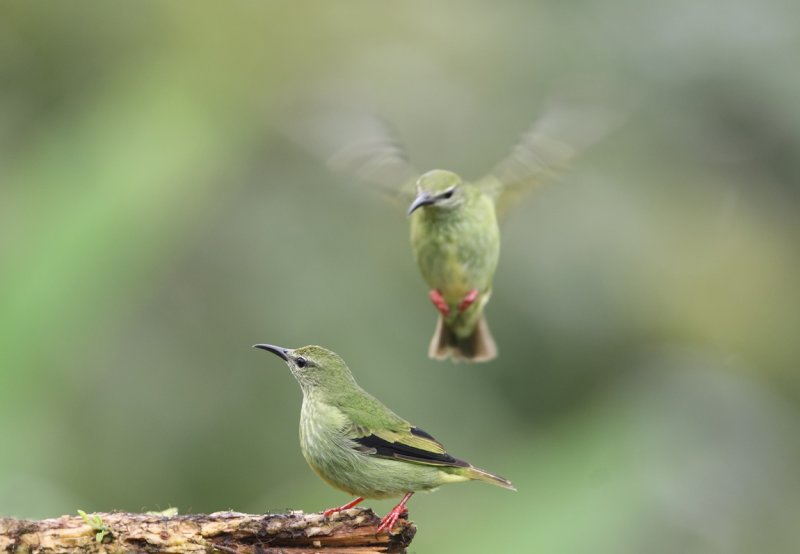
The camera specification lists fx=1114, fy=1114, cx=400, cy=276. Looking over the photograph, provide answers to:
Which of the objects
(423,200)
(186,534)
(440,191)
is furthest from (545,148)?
(186,534)

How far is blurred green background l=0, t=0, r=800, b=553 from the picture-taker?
9156 mm

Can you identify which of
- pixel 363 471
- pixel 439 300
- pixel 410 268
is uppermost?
pixel 410 268

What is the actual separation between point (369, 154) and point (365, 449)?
2.66 meters

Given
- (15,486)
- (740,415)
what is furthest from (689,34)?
(15,486)

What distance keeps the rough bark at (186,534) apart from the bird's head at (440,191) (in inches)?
92.6

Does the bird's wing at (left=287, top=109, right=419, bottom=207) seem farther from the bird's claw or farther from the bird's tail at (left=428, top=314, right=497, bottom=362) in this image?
the bird's claw

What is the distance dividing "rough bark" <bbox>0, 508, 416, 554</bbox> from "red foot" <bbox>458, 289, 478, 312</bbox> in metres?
2.65

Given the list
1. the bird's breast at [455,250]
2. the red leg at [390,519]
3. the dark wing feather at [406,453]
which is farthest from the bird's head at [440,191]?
the red leg at [390,519]

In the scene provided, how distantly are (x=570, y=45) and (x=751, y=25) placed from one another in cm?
227

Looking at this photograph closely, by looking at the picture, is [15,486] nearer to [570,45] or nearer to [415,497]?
[415,497]

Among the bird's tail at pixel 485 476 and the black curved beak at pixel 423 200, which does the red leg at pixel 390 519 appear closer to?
the bird's tail at pixel 485 476

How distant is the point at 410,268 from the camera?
1221cm

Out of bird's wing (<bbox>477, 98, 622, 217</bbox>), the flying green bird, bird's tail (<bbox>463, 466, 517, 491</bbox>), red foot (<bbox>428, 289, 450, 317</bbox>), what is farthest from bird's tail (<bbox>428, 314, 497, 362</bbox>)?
bird's tail (<bbox>463, 466, 517, 491</bbox>)

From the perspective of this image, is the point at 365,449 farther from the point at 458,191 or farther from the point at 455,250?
the point at 458,191
